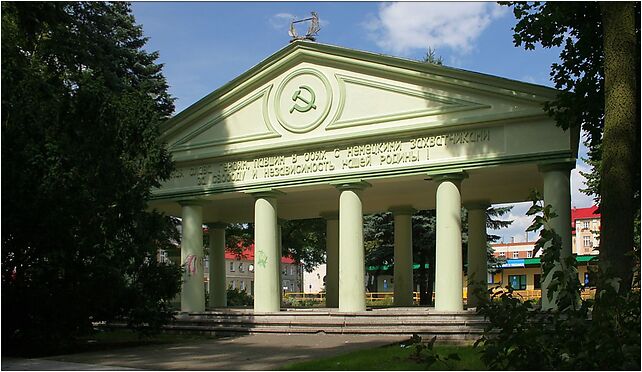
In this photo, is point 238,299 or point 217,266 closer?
point 217,266

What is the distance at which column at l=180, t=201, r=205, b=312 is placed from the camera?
23.5 m

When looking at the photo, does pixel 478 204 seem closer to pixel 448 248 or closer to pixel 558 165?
pixel 448 248

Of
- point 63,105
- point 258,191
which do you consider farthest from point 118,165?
point 258,191

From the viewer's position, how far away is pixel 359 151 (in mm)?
20922

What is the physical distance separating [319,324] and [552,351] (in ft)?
36.4

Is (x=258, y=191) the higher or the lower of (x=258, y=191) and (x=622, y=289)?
the higher

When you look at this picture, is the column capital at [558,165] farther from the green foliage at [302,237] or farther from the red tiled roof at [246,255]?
the red tiled roof at [246,255]

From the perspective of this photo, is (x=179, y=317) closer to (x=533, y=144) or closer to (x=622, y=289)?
(x=533, y=144)

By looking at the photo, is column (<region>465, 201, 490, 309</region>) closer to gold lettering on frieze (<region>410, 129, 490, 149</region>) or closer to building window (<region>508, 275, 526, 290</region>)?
gold lettering on frieze (<region>410, 129, 490, 149</region>)

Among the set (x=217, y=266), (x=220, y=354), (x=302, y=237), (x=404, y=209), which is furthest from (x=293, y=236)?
(x=220, y=354)

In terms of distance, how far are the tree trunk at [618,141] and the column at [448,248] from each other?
6560 mm

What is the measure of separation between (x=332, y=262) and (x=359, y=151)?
8280mm

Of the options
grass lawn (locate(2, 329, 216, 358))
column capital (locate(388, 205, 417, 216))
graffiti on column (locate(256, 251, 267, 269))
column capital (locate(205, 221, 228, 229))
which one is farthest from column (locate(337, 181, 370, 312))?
column capital (locate(205, 221, 228, 229))

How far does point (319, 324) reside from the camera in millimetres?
20094
